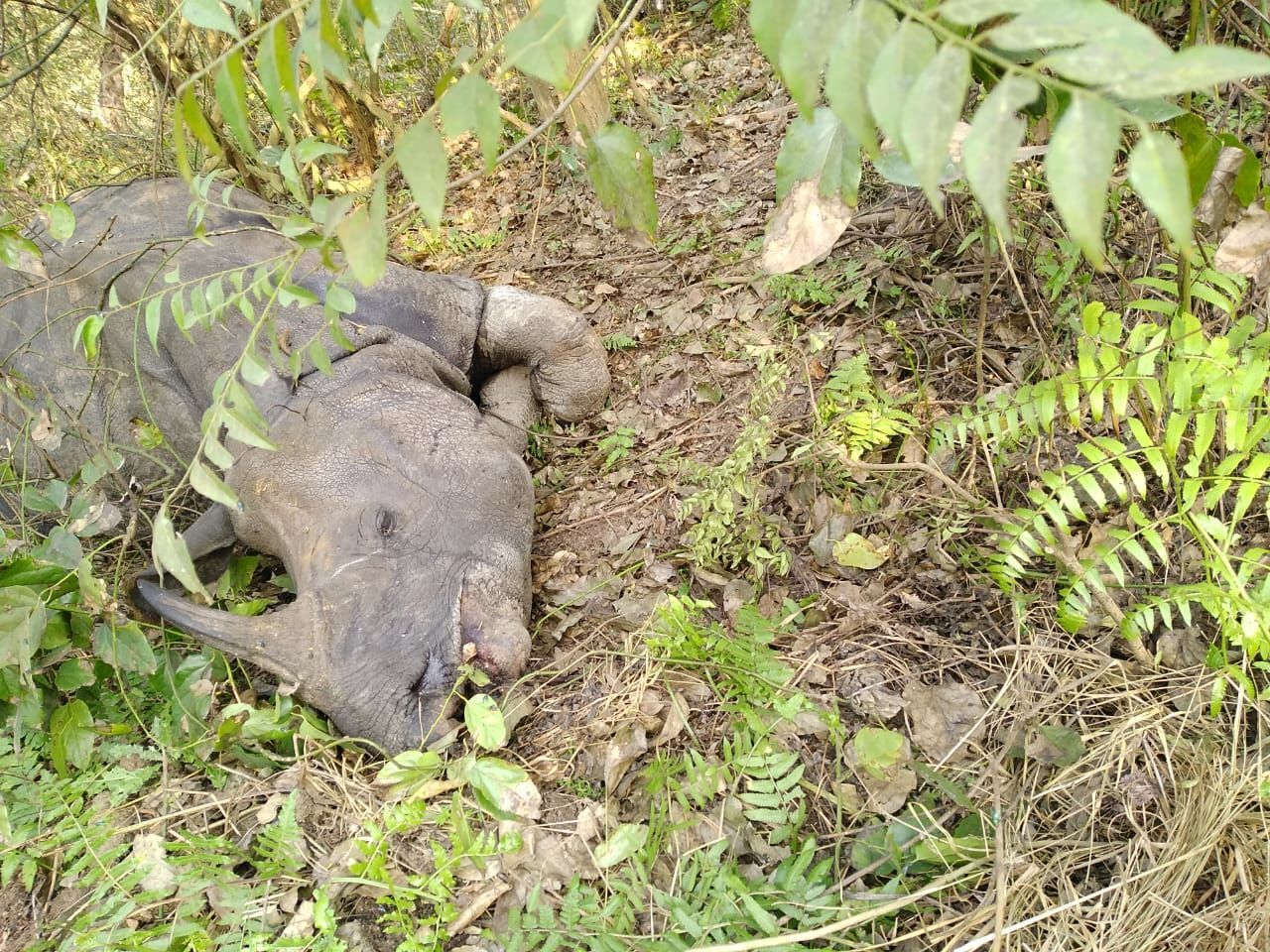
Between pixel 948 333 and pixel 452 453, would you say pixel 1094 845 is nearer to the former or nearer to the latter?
pixel 948 333

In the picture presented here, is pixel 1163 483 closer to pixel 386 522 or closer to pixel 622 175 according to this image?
pixel 622 175

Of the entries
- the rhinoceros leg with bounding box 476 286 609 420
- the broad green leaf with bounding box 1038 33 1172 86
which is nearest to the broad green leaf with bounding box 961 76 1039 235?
the broad green leaf with bounding box 1038 33 1172 86

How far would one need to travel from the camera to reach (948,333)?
3.73 metres

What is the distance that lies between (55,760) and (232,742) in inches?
22.0

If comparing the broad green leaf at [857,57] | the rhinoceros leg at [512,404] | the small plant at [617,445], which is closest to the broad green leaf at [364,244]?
the broad green leaf at [857,57]

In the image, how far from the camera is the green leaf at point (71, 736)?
3.12 metres

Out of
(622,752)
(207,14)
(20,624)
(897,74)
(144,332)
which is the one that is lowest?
(622,752)

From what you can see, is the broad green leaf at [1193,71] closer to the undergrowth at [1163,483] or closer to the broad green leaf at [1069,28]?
the broad green leaf at [1069,28]

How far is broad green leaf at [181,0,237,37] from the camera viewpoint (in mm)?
1806

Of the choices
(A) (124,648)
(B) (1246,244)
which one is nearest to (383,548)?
(A) (124,648)

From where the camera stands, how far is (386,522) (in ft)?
11.9

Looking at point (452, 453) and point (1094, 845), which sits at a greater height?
point (452, 453)

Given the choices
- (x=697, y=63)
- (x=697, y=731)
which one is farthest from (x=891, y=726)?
(x=697, y=63)

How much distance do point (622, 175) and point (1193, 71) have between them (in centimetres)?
99
